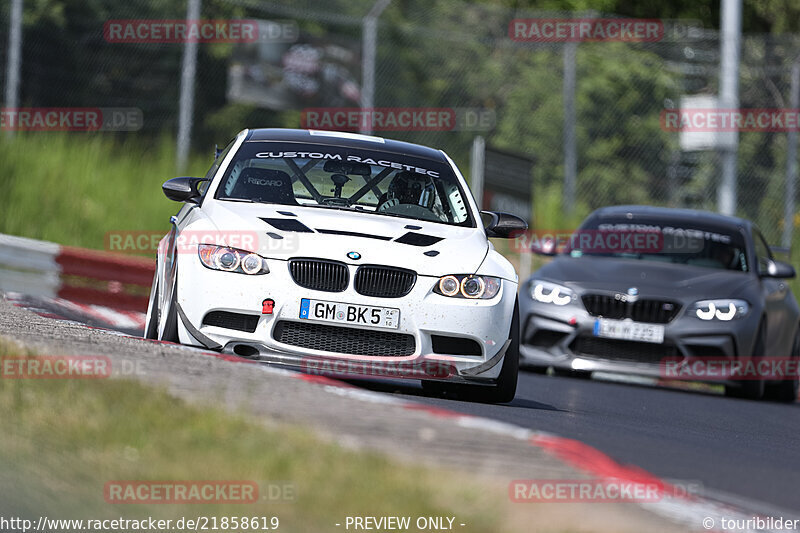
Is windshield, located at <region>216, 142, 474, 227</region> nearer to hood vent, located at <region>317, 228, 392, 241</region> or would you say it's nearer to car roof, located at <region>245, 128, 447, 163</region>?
car roof, located at <region>245, 128, 447, 163</region>

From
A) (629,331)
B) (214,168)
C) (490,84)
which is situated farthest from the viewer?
(490,84)

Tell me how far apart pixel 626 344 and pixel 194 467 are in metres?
8.24

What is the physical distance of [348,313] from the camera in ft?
26.9

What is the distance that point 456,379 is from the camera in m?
8.62

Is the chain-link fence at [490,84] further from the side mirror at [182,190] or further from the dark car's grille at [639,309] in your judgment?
the side mirror at [182,190]

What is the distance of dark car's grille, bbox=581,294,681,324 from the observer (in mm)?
12555

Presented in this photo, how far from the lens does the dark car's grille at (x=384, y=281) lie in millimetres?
8281

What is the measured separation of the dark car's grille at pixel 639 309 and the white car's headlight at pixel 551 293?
0.24 m

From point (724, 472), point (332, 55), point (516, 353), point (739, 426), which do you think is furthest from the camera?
point (332, 55)

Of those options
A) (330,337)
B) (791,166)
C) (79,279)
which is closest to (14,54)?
(79,279)

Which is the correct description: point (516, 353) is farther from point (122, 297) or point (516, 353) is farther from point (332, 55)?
point (332, 55)

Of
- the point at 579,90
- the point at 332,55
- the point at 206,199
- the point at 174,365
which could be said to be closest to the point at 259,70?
the point at 332,55

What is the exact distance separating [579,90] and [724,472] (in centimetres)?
1503

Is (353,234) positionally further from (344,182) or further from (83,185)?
(83,185)
